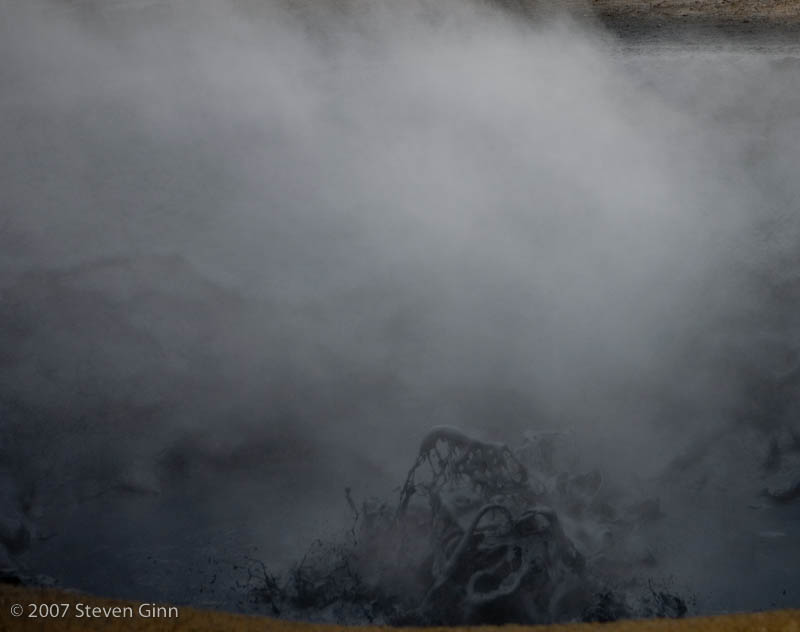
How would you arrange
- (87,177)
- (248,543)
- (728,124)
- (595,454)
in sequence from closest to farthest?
(248,543), (595,454), (87,177), (728,124)

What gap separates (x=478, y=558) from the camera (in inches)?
71.7

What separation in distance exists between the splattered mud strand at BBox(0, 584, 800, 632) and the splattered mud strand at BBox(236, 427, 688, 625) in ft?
0.92

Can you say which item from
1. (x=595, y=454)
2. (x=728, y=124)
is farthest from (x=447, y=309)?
(x=728, y=124)

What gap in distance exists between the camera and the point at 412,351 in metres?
2.46

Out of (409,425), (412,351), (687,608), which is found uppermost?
(412,351)

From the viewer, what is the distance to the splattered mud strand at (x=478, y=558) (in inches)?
69.0

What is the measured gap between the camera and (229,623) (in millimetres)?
1472

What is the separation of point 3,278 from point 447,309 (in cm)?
129

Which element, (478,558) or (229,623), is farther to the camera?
(478,558)

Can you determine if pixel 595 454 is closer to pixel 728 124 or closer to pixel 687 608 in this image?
pixel 687 608

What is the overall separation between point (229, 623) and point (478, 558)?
0.56m

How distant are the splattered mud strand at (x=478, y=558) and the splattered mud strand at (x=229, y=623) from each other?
28 centimetres

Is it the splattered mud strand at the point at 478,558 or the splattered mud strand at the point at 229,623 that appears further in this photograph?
the splattered mud strand at the point at 478,558

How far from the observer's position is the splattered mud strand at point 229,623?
56.3 inches
